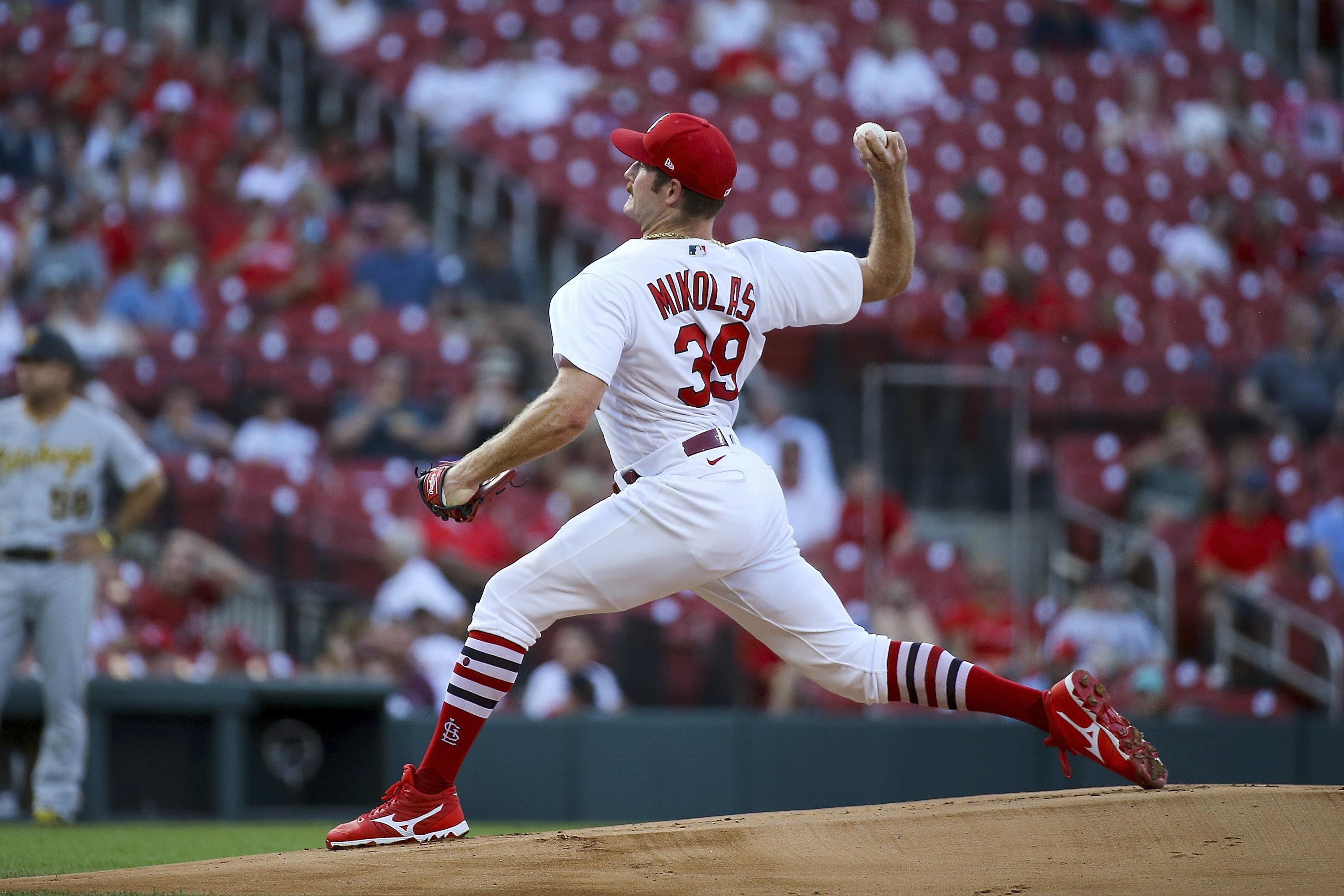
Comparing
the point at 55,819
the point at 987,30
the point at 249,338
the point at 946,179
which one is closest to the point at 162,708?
the point at 55,819

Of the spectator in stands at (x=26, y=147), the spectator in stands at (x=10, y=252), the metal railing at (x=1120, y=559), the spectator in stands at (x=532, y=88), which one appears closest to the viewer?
the metal railing at (x=1120, y=559)

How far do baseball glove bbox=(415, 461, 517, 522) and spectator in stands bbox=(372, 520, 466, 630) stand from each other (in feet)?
13.6

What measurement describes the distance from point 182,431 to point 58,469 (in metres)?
2.80

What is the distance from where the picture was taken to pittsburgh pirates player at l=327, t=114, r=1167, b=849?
388 cm

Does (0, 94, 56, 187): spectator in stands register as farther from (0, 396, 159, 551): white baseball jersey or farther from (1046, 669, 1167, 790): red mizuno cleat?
(1046, 669, 1167, 790): red mizuno cleat

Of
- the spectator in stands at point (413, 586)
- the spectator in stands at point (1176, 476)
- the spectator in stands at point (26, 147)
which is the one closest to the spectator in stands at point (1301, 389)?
the spectator in stands at point (1176, 476)

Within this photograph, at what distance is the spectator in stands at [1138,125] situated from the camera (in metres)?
13.5

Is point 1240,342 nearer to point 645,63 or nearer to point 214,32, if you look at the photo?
point 645,63

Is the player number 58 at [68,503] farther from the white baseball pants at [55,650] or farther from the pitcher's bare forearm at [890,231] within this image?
the pitcher's bare forearm at [890,231]

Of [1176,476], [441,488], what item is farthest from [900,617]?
[441,488]

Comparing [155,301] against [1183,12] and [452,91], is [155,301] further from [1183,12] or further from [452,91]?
[1183,12]

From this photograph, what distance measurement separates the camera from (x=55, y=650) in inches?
243

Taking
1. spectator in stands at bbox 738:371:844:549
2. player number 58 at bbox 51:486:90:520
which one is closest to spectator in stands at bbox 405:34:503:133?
spectator in stands at bbox 738:371:844:549

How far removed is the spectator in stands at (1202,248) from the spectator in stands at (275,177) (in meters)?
6.59
